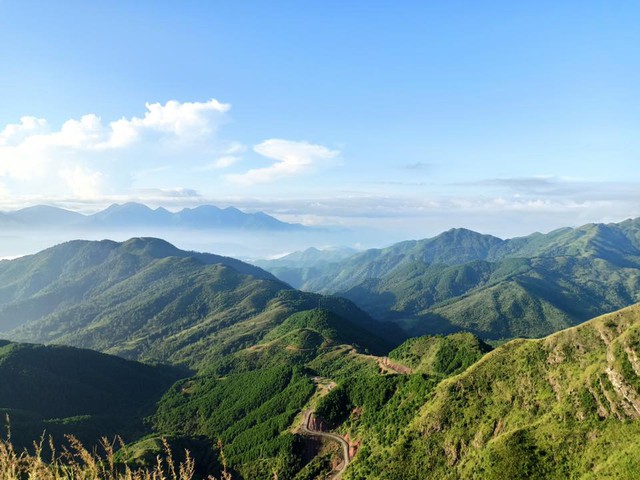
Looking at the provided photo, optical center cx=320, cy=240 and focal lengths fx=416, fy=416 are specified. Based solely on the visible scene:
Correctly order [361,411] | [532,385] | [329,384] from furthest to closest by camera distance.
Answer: [329,384] → [361,411] → [532,385]

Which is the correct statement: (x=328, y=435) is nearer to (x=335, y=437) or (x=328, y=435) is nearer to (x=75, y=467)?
(x=335, y=437)

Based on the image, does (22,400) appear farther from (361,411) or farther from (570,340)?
(570,340)

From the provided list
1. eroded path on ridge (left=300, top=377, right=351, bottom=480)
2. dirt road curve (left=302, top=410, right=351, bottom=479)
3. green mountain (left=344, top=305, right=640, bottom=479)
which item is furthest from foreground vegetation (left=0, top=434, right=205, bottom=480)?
dirt road curve (left=302, top=410, right=351, bottom=479)

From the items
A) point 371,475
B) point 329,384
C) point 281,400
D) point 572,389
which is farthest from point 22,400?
point 572,389

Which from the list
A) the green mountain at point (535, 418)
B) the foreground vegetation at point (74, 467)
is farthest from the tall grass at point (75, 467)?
the green mountain at point (535, 418)

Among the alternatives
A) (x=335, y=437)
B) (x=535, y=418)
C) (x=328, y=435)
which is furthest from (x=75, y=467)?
(x=328, y=435)

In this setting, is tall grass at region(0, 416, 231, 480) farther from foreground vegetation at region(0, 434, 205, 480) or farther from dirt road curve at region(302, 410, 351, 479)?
dirt road curve at region(302, 410, 351, 479)
